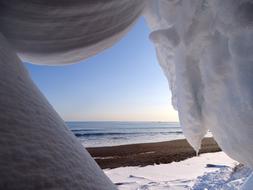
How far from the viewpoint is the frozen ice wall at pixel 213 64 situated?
5.00ft

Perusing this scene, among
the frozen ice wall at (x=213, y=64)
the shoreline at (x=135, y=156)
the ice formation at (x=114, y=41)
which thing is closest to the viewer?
the ice formation at (x=114, y=41)

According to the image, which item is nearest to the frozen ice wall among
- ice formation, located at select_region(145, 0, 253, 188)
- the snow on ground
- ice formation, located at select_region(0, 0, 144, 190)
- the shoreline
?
ice formation, located at select_region(145, 0, 253, 188)

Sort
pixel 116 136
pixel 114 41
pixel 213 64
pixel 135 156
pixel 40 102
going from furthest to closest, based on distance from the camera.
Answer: pixel 116 136 < pixel 135 156 < pixel 114 41 < pixel 213 64 < pixel 40 102

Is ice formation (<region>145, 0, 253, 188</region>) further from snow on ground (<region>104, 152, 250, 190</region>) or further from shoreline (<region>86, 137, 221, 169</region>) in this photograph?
shoreline (<region>86, 137, 221, 169</region>)

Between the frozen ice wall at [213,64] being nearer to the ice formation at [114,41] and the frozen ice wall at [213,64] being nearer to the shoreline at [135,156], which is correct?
the ice formation at [114,41]

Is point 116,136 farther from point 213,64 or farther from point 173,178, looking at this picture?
point 213,64

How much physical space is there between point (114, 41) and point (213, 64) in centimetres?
75

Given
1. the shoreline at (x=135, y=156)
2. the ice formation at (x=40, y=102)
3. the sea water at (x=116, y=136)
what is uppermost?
the sea water at (x=116, y=136)

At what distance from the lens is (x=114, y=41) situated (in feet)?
6.46

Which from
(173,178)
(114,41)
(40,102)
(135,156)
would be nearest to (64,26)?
(40,102)

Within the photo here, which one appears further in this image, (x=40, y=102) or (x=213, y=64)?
(x=213, y=64)

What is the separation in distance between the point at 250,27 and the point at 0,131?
1.37m

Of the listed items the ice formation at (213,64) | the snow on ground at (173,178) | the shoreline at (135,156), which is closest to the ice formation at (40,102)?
the ice formation at (213,64)

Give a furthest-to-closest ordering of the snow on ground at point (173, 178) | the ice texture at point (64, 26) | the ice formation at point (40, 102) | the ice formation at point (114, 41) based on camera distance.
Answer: the snow on ground at point (173, 178) < the ice texture at point (64, 26) < the ice formation at point (114, 41) < the ice formation at point (40, 102)
